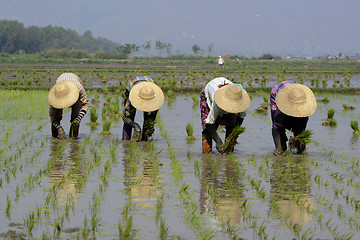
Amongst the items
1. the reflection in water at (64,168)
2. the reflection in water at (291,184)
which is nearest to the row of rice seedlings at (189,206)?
the reflection in water at (291,184)

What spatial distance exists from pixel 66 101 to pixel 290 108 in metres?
3.01

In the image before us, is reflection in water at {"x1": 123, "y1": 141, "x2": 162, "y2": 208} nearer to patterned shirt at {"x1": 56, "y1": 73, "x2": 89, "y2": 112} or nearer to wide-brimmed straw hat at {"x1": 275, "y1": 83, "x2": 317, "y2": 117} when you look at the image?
patterned shirt at {"x1": 56, "y1": 73, "x2": 89, "y2": 112}

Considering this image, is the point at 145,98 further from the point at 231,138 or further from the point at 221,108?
the point at 221,108

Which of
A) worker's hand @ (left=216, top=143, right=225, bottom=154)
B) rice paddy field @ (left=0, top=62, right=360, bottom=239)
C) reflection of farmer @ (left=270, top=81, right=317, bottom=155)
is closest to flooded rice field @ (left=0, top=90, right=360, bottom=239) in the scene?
rice paddy field @ (left=0, top=62, right=360, bottom=239)

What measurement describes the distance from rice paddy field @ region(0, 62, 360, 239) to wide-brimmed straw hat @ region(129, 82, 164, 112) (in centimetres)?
50

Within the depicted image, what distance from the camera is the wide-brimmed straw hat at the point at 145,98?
739cm

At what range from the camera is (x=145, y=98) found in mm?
7406

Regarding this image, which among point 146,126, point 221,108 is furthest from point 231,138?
point 146,126

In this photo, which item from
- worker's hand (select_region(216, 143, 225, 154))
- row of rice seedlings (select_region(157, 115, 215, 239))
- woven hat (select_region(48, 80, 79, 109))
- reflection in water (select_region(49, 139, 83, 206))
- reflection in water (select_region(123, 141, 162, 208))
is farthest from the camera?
woven hat (select_region(48, 80, 79, 109))

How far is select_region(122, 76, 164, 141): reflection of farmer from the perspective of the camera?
7.40 m

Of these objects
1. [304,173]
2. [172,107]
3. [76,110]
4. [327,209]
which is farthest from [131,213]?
[172,107]

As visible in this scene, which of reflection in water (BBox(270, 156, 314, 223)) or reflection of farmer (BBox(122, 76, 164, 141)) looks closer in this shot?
reflection in water (BBox(270, 156, 314, 223))

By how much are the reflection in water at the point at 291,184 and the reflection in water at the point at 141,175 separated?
105cm

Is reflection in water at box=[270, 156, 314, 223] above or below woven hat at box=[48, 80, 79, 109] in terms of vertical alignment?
below
